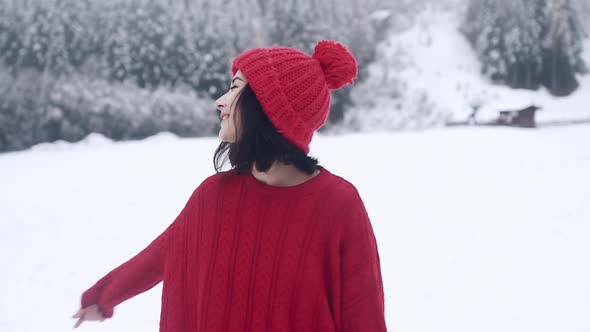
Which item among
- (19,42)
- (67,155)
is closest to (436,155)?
(67,155)

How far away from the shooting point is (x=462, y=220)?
7.61 feet

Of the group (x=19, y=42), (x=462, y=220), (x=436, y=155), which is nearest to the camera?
(x=19, y=42)

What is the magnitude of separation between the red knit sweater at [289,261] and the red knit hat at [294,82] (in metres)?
0.09

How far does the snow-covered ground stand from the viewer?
6.06 ft

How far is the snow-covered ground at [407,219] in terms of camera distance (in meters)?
1.85

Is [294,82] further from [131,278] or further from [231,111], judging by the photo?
[131,278]

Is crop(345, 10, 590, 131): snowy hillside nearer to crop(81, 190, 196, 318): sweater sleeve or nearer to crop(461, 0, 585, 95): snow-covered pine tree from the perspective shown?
crop(461, 0, 585, 95): snow-covered pine tree

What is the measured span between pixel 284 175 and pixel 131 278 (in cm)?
31

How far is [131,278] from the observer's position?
0.87 m

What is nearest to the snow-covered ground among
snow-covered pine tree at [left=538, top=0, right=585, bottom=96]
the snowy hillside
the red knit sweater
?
the snowy hillside

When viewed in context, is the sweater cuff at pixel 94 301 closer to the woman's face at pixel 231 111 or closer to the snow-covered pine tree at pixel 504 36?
the woman's face at pixel 231 111

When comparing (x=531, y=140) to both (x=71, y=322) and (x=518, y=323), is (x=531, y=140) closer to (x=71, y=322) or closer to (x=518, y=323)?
(x=518, y=323)

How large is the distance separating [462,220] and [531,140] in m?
0.64

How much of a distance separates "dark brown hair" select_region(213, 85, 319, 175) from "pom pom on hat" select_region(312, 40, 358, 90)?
0.39 feet
